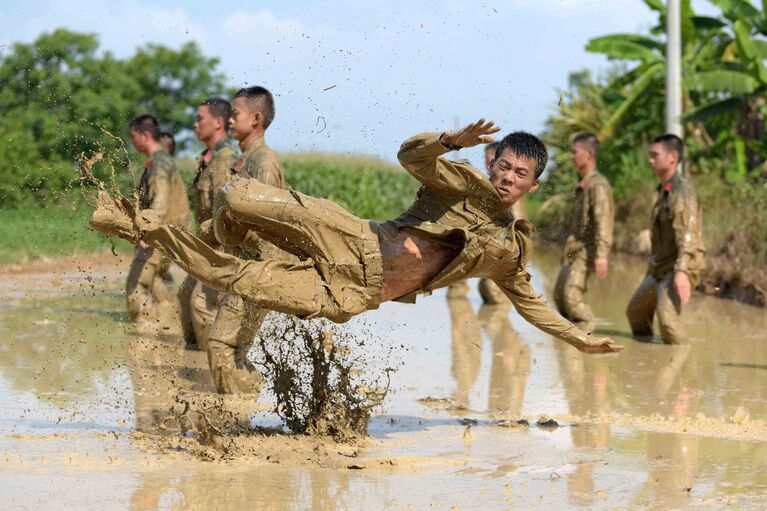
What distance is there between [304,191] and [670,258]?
1216 cm

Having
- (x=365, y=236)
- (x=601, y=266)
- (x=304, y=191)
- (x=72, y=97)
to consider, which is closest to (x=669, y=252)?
(x=601, y=266)

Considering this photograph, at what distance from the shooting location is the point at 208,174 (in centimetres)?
1040

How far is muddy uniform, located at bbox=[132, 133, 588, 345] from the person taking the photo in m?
6.41

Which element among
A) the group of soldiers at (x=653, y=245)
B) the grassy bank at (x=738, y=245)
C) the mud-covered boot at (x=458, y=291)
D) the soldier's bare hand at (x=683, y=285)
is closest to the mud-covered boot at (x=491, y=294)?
the mud-covered boot at (x=458, y=291)

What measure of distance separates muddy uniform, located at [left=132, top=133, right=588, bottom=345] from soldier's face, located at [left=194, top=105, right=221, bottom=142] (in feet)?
12.9

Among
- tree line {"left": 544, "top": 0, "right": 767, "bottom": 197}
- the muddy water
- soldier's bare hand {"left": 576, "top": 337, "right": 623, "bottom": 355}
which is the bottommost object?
the muddy water

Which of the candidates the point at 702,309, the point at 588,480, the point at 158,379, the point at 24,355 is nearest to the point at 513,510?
the point at 588,480

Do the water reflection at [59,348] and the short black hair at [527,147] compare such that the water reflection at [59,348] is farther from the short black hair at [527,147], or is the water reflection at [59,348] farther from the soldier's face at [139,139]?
the short black hair at [527,147]

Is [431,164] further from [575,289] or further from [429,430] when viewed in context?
[575,289]

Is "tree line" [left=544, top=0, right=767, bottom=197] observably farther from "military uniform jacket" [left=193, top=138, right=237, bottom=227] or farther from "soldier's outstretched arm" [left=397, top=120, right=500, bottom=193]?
"soldier's outstretched arm" [left=397, top=120, right=500, bottom=193]

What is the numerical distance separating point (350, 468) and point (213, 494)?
3.24 feet

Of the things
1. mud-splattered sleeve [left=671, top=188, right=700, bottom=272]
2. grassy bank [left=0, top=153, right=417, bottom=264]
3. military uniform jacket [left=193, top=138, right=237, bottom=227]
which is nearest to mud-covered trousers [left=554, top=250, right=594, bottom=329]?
mud-splattered sleeve [left=671, top=188, right=700, bottom=272]

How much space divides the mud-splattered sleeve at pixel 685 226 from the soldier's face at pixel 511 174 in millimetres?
5631

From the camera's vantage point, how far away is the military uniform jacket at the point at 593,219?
13.3 m
